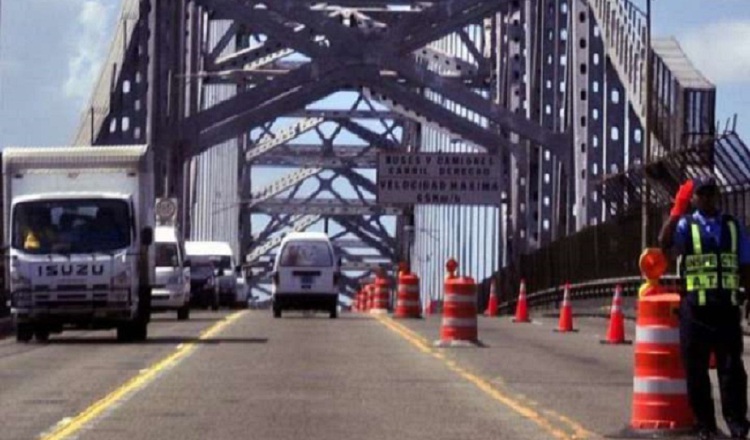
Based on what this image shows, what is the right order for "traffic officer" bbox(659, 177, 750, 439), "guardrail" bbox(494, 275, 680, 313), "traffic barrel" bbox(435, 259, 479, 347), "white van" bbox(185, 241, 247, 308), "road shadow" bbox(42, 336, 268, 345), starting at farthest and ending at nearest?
"white van" bbox(185, 241, 247, 308) → "guardrail" bbox(494, 275, 680, 313) → "road shadow" bbox(42, 336, 268, 345) → "traffic barrel" bbox(435, 259, 479, 347) → "traffic officer" bbox(659, 177, 750, 439)

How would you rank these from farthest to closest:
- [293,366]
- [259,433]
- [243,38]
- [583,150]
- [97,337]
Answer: [243,38] → [583,150] → [97,337] → [293,366] → [259,433]

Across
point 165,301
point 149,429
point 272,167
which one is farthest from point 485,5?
point 272,167

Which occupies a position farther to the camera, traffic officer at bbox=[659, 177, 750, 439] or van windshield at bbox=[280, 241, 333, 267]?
van windshield at bbox=[280, 241, 333, 267]

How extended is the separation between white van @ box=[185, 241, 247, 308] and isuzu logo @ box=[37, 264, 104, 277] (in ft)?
115

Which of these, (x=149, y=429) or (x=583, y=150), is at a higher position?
(x=583, y=150)

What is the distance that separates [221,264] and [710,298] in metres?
56.0

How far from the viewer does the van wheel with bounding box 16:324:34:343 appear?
116 feet

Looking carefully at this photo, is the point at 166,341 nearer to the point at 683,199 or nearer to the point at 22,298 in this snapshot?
the point at 22,298

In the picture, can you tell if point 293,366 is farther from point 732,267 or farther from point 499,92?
point 499,92

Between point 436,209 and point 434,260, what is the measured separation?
2.98 metres

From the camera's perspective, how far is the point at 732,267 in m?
16.9

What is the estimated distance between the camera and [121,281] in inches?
1348

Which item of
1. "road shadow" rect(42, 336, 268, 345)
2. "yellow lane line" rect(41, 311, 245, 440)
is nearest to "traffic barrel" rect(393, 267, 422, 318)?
"road shadow" rect(42, 336, 268, 345)

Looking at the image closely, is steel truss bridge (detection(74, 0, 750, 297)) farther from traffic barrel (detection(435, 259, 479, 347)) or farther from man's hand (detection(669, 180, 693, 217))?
man's hand (detection(669, 180, 693, 217))
